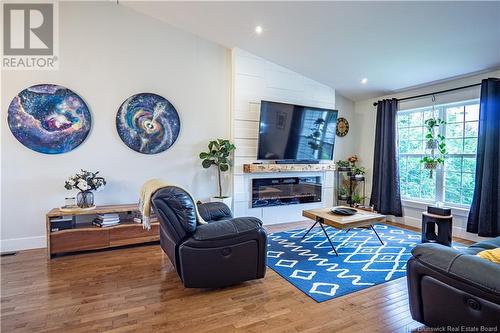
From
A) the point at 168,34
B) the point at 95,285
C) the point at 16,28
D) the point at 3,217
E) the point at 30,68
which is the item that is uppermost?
the point at 168,34

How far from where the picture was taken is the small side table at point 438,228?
11.7 feet

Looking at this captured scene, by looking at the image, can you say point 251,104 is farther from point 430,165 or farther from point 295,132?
point 430,165

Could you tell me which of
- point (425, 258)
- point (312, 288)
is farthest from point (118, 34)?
point (425, 258)

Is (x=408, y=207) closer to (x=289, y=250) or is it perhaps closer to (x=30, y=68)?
(x=289, y=250)

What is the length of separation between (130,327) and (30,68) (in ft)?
11.5

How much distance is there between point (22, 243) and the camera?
352 centimetres

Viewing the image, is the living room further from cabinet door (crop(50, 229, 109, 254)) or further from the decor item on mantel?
the decor item on mantel

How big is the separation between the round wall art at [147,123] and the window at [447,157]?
413cm

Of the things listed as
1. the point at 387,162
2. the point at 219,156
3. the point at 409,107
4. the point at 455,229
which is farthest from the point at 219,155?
the point at 455,229

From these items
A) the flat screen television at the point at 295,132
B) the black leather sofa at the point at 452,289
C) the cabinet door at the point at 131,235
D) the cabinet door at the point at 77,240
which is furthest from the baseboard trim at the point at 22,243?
the black leather sofa at the point at 452,289

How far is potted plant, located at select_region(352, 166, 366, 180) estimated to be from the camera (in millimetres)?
5555

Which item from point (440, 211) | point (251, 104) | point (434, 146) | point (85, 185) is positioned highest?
point (251, 104)

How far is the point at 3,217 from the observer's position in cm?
346

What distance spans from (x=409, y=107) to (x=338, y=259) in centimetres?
332
